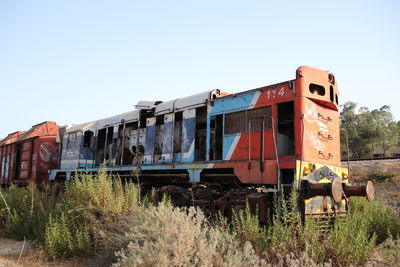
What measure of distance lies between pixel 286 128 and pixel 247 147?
100cm

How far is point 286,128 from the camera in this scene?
24.8ft

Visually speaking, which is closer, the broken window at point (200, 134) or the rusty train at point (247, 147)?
the rusty train at point (247, 147)

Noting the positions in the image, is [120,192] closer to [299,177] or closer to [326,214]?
[299,177]

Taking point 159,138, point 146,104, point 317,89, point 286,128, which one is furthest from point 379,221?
point 146,104

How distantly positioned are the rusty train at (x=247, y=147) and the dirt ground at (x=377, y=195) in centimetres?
191

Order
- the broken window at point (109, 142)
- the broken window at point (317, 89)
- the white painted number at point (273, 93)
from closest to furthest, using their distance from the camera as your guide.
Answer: the white painted number at point (273, 93), the broken window at point (317, 89), the broken window at point (109, 142)

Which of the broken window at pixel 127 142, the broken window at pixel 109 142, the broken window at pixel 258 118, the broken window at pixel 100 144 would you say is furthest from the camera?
the broken window at pixel 100 144

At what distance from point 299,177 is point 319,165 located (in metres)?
0.96

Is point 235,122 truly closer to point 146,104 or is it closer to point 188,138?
point 188,138

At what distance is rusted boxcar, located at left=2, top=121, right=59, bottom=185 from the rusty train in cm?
593

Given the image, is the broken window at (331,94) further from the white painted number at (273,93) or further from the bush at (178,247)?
the bush at (178,247)

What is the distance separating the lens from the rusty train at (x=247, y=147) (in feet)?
21.9

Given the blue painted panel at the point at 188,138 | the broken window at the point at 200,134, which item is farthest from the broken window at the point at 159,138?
the broken window at the point at 200,134

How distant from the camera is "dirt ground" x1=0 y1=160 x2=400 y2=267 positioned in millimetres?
5762
